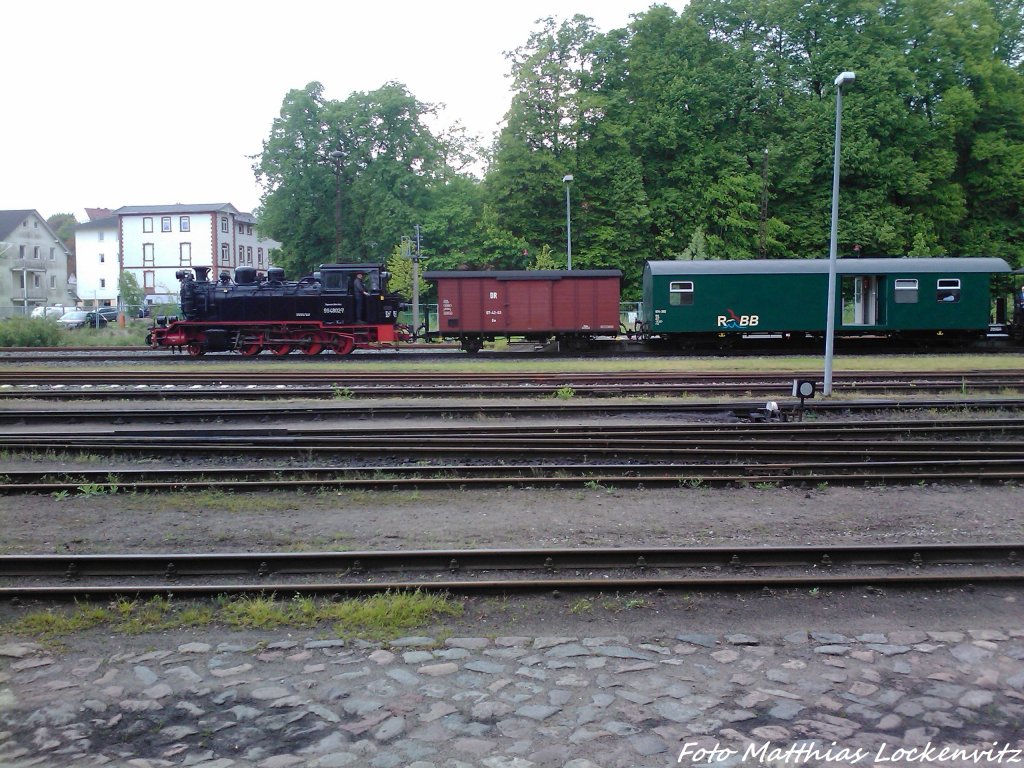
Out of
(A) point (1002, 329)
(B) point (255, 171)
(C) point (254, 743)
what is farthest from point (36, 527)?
(B) point (255, 171)

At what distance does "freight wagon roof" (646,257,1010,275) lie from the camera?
1086 inches

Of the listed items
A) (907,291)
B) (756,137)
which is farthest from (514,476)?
(756,137)

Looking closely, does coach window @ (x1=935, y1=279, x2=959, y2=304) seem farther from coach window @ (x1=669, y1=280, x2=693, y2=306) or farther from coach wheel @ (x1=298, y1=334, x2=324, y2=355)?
coach wheel @ (x1=298, y1=334, x2=324, y2=355)

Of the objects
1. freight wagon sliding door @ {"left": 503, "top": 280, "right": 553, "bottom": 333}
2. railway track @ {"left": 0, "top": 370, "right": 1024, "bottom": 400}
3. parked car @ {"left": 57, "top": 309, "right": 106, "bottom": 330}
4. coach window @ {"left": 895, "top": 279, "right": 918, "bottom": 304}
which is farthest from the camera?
parked car @ {"left": 57, "top": 309, "right": 106, "bottom": 330}

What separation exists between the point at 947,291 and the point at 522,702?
2721 centimetres

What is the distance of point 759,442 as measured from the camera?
11820 millimetres

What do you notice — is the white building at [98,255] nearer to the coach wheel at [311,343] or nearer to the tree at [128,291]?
the tree at [128,291]

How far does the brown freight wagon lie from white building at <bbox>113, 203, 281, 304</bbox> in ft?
150

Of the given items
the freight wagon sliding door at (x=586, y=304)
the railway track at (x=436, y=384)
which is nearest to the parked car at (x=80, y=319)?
the railway track at (x=436, y=384)

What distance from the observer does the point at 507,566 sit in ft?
23.6

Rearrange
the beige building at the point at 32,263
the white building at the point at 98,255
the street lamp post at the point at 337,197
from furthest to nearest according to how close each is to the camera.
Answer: the white building at the point at 98,255
the beige building at the point at 32,263
the street lamp post at the point at 337,197

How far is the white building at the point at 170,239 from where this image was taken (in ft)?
227

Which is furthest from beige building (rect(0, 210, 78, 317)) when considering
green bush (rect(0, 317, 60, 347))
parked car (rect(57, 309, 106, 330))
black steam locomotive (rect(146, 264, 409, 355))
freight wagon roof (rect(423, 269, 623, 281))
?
freight wagon roof (rect(423, 269, 623, 281))

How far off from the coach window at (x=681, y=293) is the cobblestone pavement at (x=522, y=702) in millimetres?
22239
